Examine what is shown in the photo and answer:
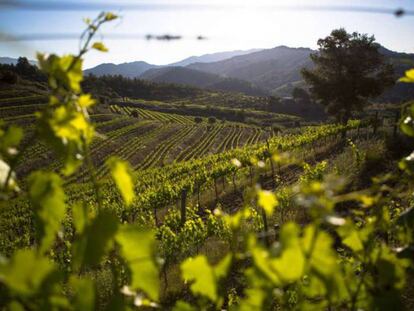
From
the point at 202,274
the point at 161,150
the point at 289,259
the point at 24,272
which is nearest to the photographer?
the point at 24,272

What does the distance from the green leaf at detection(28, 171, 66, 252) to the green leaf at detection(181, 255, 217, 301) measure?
26 cm

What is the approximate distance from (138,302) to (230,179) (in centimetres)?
1711

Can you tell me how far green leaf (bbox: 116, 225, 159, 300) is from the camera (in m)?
0.65

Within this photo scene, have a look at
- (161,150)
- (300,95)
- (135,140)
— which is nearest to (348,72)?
(161,150)

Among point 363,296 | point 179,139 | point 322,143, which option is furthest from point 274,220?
point 179,139

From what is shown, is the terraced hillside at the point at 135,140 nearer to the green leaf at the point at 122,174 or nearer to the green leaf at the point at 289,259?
the green leaf at the point at 122,174

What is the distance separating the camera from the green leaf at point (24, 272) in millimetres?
459

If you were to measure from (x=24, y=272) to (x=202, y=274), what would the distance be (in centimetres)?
32

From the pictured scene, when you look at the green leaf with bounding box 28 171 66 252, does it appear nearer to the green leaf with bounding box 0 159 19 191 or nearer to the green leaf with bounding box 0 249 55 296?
the green leaf with bounding box 0 159 19 191

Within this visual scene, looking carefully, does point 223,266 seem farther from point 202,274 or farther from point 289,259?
point 289,259

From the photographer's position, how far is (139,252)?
0.66 metres

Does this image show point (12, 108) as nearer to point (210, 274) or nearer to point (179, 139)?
point (179, 139)

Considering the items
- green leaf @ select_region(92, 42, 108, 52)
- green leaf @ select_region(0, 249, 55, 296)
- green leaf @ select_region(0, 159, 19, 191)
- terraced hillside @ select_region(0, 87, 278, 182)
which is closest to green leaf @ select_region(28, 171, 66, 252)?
green leaf @ select_region(0, 159, 19, 191)

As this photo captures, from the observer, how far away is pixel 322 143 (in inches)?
856
